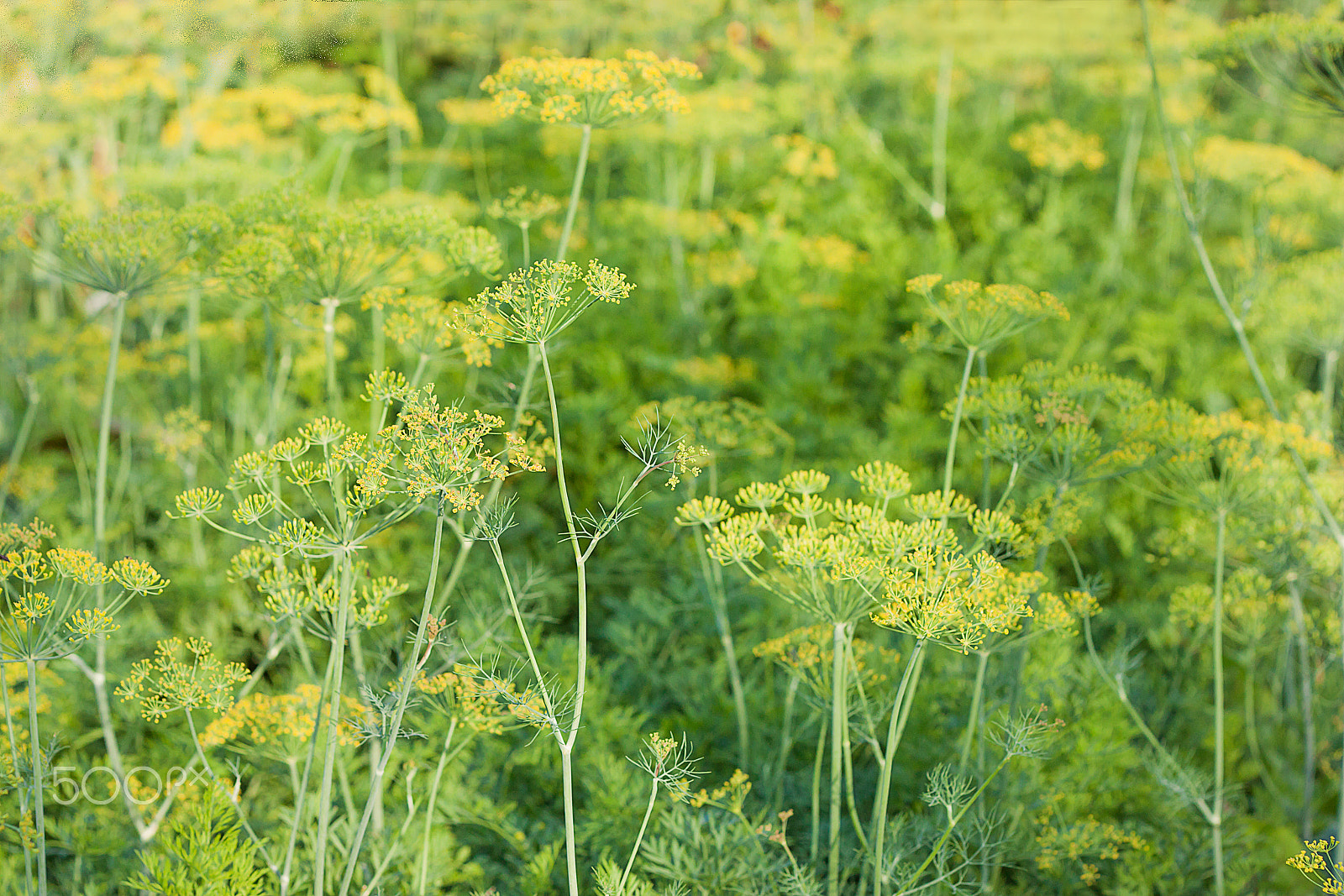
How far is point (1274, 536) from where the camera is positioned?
3.93 metres

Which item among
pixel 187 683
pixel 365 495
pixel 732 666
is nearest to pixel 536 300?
pixel 365 495

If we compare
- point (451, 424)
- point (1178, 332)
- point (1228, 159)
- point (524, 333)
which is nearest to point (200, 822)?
point (451, 424)

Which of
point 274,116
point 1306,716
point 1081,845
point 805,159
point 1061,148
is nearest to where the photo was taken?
point 1081,845

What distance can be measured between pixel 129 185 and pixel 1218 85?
12454mm

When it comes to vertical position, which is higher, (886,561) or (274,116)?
(274,116)

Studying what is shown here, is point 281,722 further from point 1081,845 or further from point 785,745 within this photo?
point 1081,845

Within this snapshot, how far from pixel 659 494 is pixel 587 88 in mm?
2683

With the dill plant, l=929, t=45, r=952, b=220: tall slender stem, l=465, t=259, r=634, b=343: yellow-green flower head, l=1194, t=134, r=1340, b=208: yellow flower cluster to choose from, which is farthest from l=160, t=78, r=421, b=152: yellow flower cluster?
l=1194, t=134, r=1340, b=208: yellow flower cluster

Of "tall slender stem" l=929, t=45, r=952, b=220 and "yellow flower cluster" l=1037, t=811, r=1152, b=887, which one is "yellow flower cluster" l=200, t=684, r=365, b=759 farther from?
"tall slender stem" l=929, t=45, r=952, b=220

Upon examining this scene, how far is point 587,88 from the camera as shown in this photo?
3.19 metres

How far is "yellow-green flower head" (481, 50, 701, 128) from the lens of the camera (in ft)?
10.5

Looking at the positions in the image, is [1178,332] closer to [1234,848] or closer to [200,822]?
[1234,848]

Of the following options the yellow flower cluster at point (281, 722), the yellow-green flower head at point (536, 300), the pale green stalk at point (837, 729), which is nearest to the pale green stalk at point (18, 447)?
the yellow flower cluster at point (281, 722)

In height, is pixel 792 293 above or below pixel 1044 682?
above
